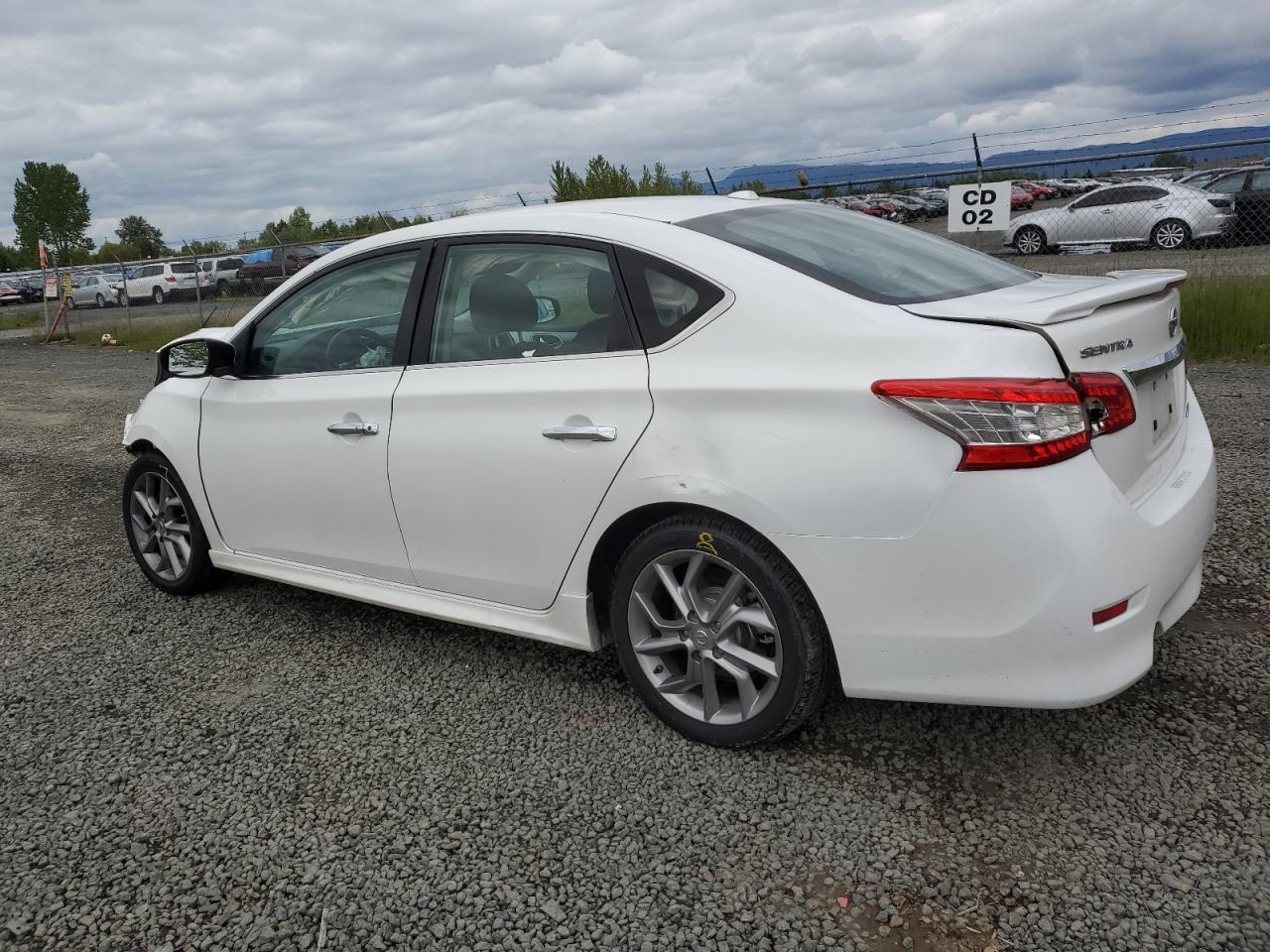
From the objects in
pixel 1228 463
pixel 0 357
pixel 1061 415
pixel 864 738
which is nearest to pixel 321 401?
pixel 864 738

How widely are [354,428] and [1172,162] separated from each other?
46.5 ft

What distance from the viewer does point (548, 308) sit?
338 centimetres

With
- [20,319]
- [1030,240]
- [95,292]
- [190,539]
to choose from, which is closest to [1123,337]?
[190,539]

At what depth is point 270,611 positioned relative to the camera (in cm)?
458

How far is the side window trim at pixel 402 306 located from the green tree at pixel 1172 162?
11.4 meters

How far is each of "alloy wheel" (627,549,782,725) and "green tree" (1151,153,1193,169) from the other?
11.7 metres

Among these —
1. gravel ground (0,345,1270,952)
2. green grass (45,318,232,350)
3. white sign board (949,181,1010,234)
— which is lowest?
gravel ground (0,345,1270,952)

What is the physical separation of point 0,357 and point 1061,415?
2165cm

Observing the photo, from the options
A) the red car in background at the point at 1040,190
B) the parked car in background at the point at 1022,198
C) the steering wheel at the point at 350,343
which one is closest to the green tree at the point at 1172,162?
the steering wheel at the point at 350,343

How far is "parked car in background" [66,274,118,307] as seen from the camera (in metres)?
29.7

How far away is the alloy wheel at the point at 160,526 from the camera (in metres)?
4.68

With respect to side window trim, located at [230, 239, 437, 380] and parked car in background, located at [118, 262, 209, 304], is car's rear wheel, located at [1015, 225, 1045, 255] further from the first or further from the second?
side window trim, located at [230, 239, 437, 380]

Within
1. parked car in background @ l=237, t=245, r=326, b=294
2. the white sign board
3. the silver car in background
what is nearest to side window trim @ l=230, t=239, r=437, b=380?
the white sign board

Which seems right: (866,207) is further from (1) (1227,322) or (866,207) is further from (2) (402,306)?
(2) (402,306)
